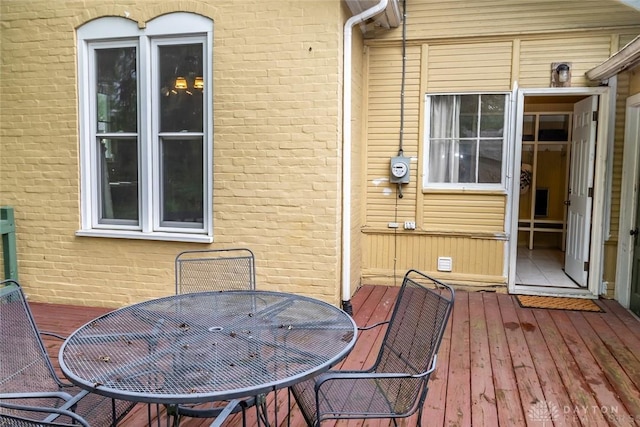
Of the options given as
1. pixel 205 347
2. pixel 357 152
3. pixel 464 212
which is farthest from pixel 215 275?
pixel 464 212

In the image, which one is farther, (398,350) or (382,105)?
(382,105)

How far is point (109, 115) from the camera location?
4312mm

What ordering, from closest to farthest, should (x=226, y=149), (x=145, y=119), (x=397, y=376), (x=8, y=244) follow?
(x=397, y=376) → (x=226, y=149) → (x=145, y=119) → (x=8, y=244)

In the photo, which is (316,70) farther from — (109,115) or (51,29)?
(51,29)

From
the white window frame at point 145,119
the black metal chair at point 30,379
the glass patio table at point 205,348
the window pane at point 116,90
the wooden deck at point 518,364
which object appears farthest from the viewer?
the window pane at point 116,90

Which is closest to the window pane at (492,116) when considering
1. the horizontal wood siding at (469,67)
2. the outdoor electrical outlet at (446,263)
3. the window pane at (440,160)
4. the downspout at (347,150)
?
the horizontal wood siding at (469,67)

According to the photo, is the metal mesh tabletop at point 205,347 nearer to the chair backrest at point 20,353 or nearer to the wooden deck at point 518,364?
the chair backrest at point 20,353

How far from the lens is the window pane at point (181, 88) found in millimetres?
4078

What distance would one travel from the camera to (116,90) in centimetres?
427

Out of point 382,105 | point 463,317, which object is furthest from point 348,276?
point 382,105

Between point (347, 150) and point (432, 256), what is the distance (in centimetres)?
170

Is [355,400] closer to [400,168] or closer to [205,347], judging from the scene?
[205,347]

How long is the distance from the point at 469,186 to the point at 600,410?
2.76 metres

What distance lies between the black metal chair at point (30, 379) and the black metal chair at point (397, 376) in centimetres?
78
